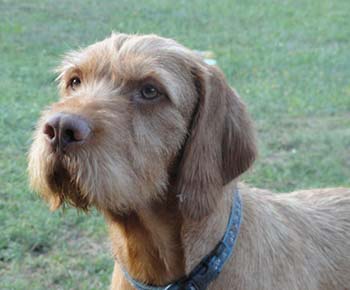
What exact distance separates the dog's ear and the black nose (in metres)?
0.69

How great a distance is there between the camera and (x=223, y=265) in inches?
152

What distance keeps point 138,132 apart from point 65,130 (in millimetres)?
467

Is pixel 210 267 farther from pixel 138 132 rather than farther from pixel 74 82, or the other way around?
pixel 74 82

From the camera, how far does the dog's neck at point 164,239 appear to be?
3.86 metres

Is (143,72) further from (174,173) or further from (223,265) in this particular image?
(223,265)

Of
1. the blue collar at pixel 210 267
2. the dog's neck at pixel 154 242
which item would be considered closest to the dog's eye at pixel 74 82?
the dog's neck at pixel 154 242

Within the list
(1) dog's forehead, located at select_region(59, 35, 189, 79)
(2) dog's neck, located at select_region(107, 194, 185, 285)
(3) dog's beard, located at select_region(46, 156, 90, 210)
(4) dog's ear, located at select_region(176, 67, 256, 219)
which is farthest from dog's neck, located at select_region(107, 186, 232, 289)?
(1) dog's forehead, located at select_region(59, 35, 189, 79)

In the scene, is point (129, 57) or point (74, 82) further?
point (74, 82)

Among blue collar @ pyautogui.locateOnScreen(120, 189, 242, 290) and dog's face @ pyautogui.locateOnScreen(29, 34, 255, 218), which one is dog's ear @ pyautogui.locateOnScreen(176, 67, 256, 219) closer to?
dog's face @ pyautogui.locateOnScreen(29, 34, 255, 218)

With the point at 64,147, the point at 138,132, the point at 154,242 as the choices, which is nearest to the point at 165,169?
the point at 138,132

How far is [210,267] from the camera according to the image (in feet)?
12.5

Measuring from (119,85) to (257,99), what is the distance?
6728mm

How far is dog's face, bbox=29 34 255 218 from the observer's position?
11.2 feet

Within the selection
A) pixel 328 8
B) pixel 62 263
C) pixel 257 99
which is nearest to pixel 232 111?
pixel 62 263
